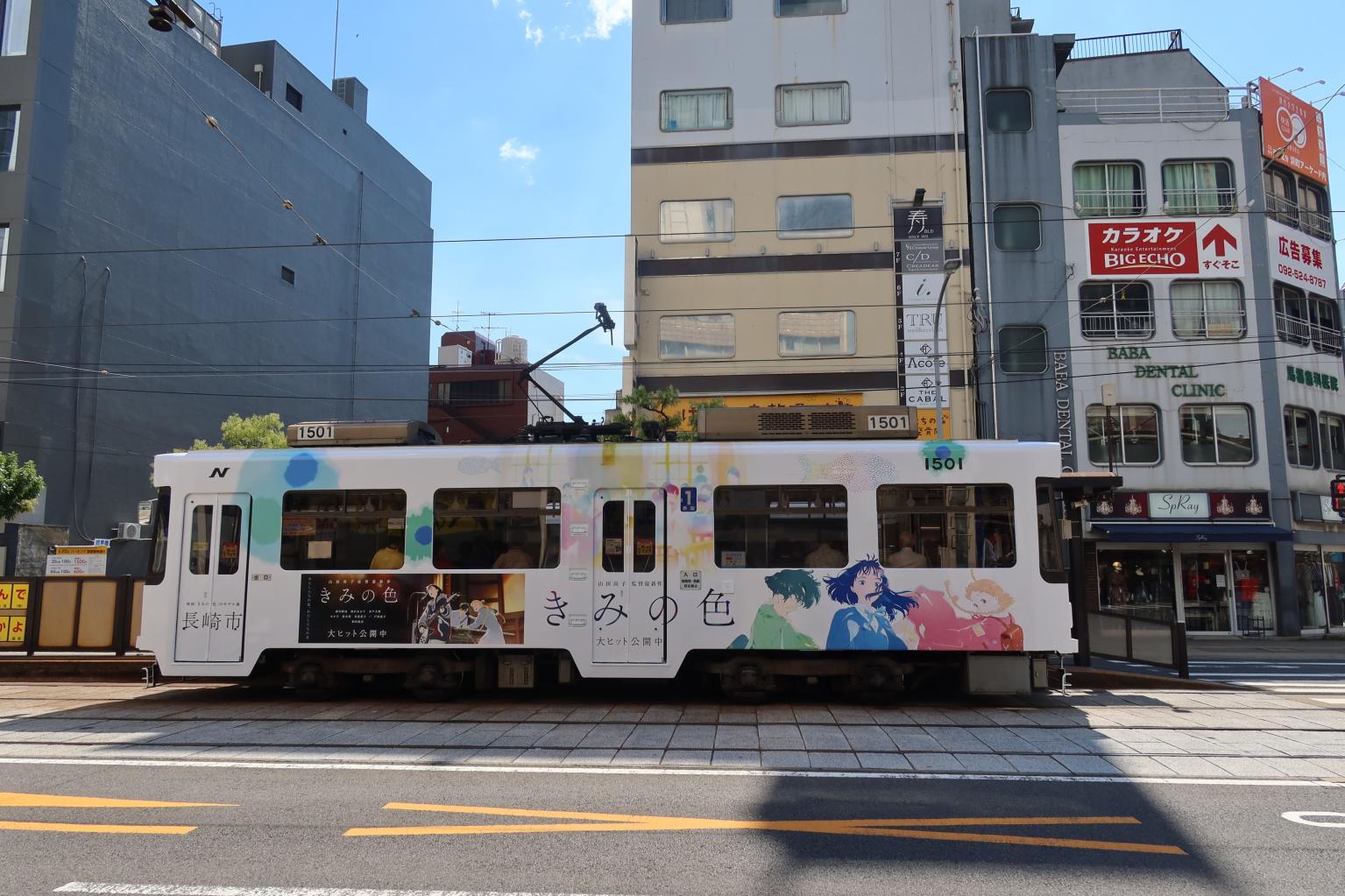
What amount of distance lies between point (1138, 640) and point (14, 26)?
3452cm

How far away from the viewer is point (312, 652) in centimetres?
1145

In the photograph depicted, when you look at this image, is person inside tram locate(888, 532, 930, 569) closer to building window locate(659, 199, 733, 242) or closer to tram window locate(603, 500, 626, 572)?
tram window locate(603, 500, 626, 572)

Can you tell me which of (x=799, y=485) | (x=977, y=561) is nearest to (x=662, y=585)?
(x=799, y=485)

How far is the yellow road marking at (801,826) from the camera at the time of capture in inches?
227

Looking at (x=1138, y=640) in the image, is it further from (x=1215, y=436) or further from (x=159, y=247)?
(x=159, y=247)

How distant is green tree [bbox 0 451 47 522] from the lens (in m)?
22.8

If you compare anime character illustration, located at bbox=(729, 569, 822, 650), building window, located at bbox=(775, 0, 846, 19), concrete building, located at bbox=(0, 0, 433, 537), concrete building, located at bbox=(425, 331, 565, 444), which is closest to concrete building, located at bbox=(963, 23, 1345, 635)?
building window, located at bbox=(775, 0, 846, 19)

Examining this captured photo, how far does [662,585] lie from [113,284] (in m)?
28.1

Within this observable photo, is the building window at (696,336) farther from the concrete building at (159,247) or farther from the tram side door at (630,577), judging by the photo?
the tram side door at (630,577)

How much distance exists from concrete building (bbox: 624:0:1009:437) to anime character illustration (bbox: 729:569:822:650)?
51.4 feet

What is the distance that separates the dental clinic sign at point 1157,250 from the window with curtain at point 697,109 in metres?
11.1

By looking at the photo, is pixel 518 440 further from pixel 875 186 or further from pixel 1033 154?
pixel 1033 154

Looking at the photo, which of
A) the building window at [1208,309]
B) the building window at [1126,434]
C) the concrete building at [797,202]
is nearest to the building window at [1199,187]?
the building window at [1208,309]

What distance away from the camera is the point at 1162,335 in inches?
1045
